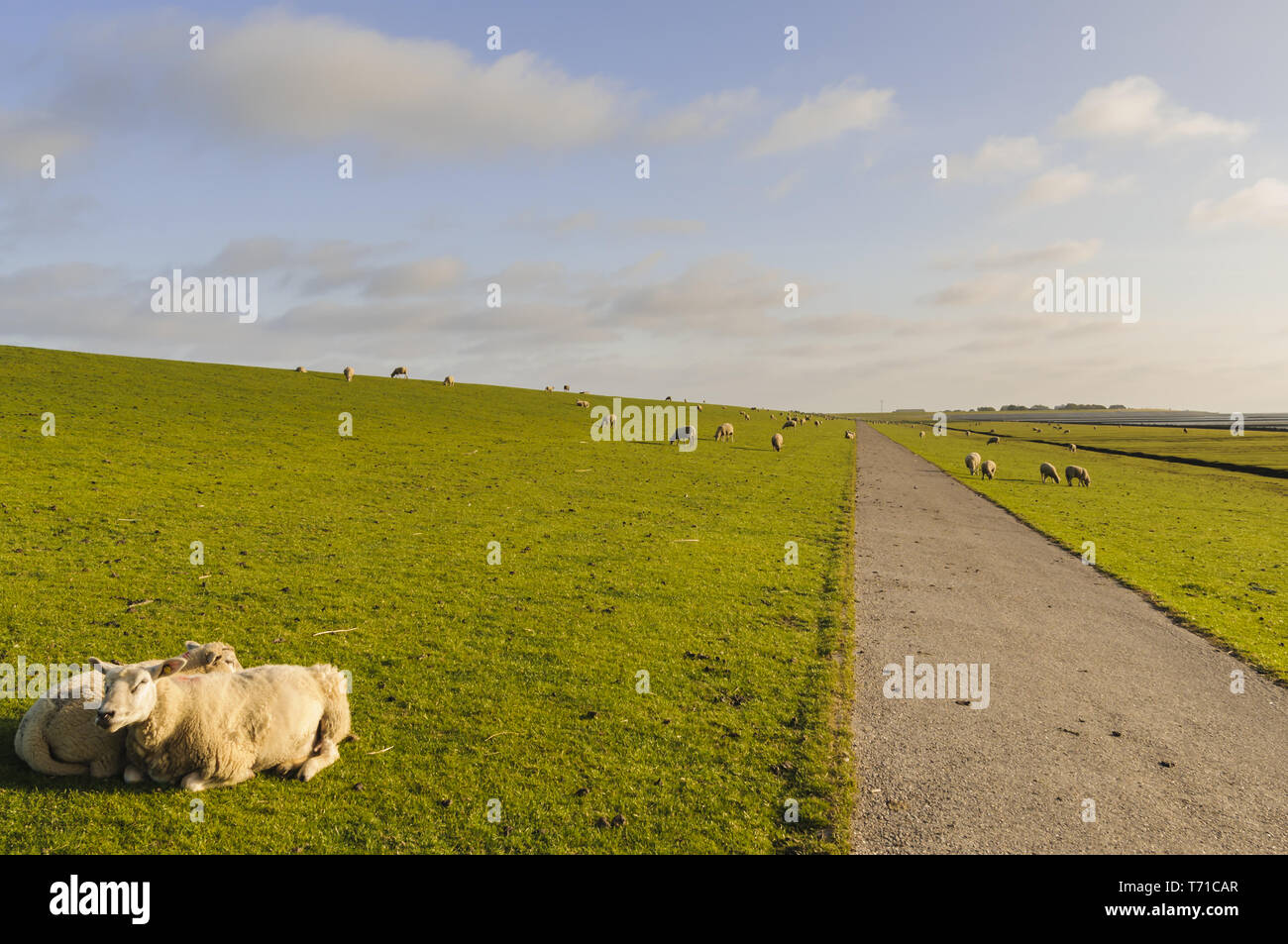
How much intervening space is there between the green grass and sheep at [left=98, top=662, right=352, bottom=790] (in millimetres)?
227

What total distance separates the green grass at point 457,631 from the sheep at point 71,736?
1.02ft

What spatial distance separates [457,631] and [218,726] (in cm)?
566

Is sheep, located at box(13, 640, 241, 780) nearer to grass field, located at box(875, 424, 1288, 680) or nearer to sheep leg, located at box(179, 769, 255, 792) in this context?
sheep leg, located at box(179, 769, 255, 792)

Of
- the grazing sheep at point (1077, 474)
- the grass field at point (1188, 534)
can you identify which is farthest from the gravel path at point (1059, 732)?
the grazing sheep at point (1077, 474)

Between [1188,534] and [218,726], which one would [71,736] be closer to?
[218,726]

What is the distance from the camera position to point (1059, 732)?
10195mm

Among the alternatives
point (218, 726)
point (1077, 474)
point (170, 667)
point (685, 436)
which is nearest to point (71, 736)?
point (170, 667)

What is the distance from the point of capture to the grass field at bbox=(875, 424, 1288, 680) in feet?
55.7

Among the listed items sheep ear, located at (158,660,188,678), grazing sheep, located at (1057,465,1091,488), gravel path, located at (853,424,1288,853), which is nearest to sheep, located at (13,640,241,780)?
sheep ear, located at (158,660,188,678)

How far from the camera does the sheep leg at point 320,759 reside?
7867 millimetres

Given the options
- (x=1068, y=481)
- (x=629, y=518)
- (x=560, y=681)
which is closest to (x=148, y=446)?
(x=629, y=518)

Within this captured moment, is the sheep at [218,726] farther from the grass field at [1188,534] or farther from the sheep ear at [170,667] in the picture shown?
the grass field at [1188,534]
